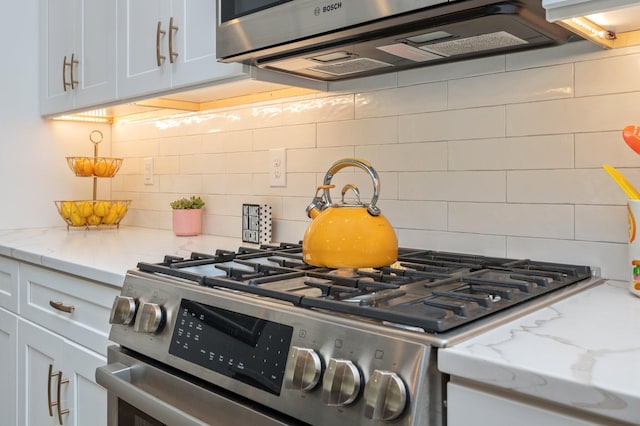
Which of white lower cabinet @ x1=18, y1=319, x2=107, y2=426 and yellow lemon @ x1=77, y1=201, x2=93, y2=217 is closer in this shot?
white lower cabinet @ x1=18, y1=319, x2=107, y2=426

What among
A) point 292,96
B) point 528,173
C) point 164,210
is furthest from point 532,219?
point 164,210

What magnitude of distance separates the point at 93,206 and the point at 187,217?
575 millimetres

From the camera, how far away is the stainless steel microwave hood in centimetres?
107

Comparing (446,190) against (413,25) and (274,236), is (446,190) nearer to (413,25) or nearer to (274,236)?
(413,25)

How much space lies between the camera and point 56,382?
1.66 metres

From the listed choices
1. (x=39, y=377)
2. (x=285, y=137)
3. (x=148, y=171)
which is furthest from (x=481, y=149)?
(x=148, y=171)

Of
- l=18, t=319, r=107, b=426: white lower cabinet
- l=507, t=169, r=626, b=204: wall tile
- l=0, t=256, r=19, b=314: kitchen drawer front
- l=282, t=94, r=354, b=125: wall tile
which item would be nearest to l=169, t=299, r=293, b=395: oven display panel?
l=18, t=319, r=107, b=426: white lower cabinet

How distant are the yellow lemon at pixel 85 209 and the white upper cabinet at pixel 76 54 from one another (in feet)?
1.32

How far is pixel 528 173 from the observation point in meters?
1.31

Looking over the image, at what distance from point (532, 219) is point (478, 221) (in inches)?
5.3

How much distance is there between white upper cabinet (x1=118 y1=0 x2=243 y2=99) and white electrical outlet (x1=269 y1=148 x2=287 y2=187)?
367mm

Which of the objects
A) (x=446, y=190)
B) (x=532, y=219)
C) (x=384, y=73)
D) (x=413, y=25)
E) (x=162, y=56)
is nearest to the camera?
(x=413, y=25)

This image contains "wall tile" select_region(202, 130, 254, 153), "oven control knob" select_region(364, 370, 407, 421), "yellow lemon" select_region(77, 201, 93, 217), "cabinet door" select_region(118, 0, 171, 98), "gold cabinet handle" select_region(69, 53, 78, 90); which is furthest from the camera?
"yellow lemon" select_region(77, 201, 93, 217)

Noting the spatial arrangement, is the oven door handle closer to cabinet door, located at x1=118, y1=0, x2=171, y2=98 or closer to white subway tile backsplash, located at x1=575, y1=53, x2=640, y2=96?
cabinet door, located at x1=118, y1=0, x2=171, y2=98
